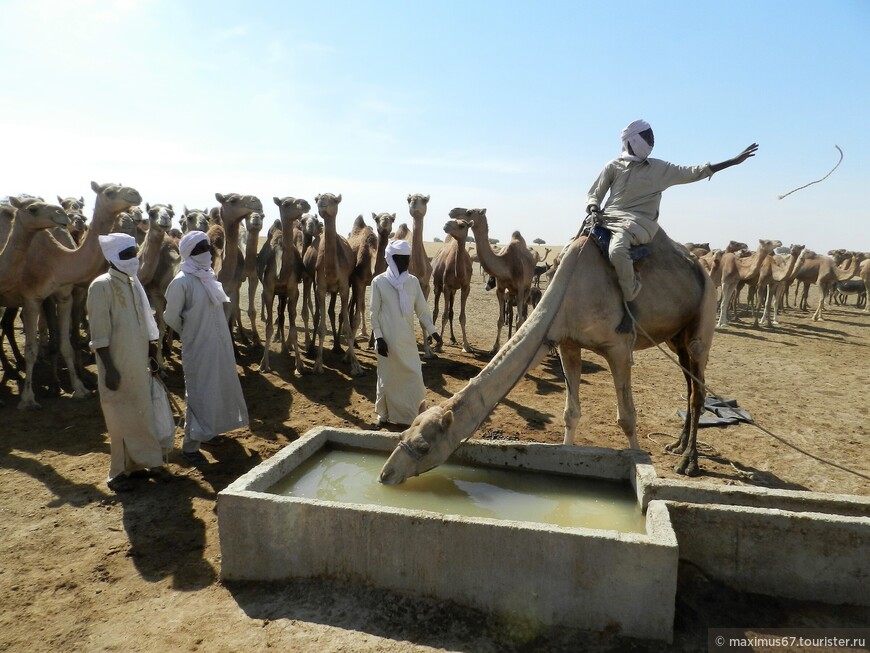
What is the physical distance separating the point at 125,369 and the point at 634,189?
4545mm

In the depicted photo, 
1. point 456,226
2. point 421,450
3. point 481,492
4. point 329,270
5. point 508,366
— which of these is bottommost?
point 481,492

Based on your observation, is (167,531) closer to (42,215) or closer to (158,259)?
(42,215)

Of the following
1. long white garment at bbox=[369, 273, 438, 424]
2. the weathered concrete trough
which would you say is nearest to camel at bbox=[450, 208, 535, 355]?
long white garment at bbox=[369, 273, 438, 424]

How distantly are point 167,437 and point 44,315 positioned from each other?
5565 millimetres

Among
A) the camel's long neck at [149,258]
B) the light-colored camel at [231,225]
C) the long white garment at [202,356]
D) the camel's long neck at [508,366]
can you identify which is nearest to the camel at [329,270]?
the light-colored camel at [231,225]

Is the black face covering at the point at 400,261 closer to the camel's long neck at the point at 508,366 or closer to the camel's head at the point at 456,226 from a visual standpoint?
the camel's long neck at the point at 508,366

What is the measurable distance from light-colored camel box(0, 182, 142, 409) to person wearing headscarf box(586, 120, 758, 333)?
5.50 metres

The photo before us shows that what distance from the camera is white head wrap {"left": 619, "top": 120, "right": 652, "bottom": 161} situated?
497cm

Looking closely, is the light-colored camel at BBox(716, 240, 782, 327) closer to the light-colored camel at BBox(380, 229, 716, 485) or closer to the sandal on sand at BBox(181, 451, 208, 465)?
the light-colored camel at BBox(380, 229, 716, 485)

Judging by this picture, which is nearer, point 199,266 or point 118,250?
point 118,250

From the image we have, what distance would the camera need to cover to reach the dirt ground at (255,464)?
3.14m

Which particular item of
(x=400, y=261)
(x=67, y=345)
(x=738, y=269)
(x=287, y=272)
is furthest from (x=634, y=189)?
(x=738, y=269)

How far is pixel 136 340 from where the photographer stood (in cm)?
497

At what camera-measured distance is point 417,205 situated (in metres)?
10.0
